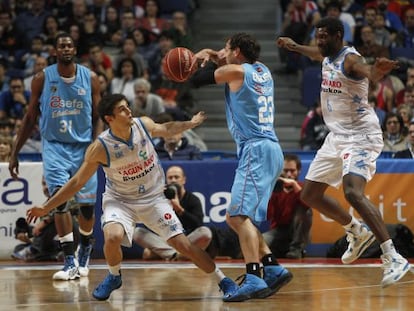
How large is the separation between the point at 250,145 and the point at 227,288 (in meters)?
1.18

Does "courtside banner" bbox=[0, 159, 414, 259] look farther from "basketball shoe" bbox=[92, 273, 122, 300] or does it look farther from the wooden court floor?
"basketball shoe" bbox=[92, 273, 122, 300]

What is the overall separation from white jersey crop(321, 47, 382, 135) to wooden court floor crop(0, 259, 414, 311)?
4.55 feet

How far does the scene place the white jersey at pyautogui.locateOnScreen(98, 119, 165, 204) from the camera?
8375 mm

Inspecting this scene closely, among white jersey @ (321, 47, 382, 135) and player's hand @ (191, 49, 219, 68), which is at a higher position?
player's hand @ (191, 49, 219, 68)

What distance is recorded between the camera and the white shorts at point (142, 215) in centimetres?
840

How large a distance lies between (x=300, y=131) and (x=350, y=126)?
6597 mm

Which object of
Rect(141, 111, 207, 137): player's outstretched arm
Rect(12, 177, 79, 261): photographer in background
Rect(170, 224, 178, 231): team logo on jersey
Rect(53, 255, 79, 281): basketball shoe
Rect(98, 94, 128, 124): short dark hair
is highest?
Rect(98, 94, 128, 124): short dark hair

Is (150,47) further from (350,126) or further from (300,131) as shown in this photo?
(350,126)

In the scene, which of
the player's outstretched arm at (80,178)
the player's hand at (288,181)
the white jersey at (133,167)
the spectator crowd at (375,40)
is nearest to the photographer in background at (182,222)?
the player's hand at (288,181)

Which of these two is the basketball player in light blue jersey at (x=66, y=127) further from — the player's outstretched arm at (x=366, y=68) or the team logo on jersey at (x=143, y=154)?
the player's outstretched arm at (x=366, y=68)

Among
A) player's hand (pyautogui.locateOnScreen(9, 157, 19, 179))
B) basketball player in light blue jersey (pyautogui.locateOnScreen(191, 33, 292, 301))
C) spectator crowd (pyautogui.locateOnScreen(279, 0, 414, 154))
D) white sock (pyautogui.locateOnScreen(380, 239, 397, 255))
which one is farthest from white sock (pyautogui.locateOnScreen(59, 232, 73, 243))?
spectator crowd (pyautogui.locateOnScreen(279, 0, 414, 154))

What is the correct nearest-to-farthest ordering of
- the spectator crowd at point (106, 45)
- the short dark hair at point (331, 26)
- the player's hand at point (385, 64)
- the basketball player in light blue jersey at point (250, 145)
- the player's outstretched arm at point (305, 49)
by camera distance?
the player's hand at point (385, 64), the basketball player in light blue jersey at point (250, 145), the short dark hair at point (331, 26), the player's outstretched arm at point (305, 49), the spectator crowd at point (106, 45)

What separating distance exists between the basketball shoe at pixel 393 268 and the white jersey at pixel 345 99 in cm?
113

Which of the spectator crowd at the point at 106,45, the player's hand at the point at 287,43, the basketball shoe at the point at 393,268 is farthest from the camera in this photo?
the spectator crowd at the point at 106,45
